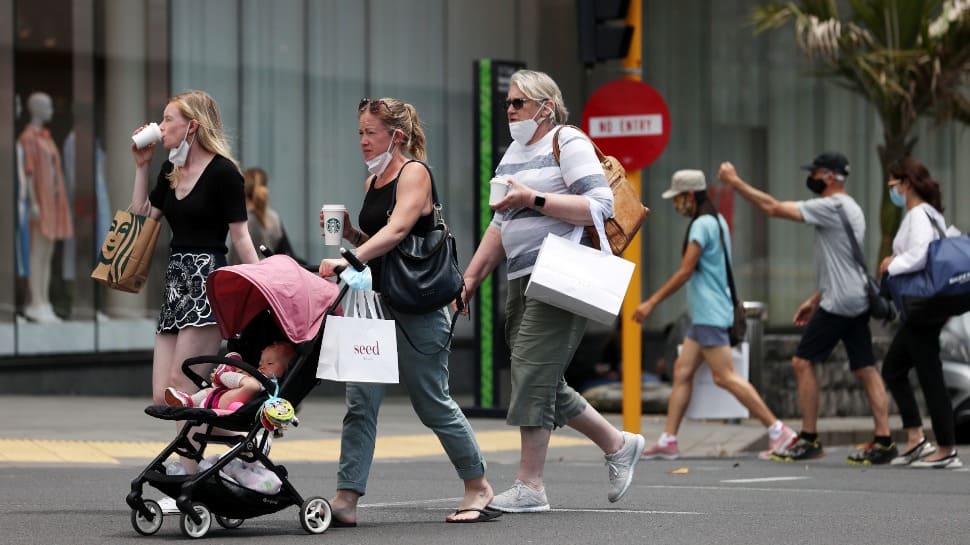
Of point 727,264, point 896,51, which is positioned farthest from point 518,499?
point 896,51

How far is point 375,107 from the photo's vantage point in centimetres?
694

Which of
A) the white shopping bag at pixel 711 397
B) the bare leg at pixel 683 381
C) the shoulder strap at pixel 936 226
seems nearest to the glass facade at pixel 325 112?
the white shopping bag at pixel 711 397

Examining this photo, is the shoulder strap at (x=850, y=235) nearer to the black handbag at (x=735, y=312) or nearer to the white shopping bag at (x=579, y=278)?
the black handbag at (x=735, y=312)

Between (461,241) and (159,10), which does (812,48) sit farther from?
(159,10)

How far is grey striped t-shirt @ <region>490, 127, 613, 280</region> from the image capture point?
7.18 meters

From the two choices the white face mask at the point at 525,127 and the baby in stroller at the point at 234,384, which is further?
the white face mask at the point at 525,127

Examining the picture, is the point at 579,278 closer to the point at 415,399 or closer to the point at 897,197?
the point at 415,399

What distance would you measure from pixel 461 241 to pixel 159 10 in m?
4.47

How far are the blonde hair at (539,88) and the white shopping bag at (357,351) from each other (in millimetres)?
1320

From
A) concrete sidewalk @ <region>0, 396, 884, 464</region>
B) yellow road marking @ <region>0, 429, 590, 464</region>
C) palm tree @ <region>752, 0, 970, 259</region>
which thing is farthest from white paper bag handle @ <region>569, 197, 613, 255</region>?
palm tree @ <region>752, 0, 970, 259</region>

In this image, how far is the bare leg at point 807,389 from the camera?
11.2 metres

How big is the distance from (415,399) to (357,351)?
597 millimetres

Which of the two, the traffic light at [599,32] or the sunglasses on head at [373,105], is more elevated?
the traffic light at [599,32]

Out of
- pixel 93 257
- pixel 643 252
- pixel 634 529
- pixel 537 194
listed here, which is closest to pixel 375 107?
pixel 537 194
